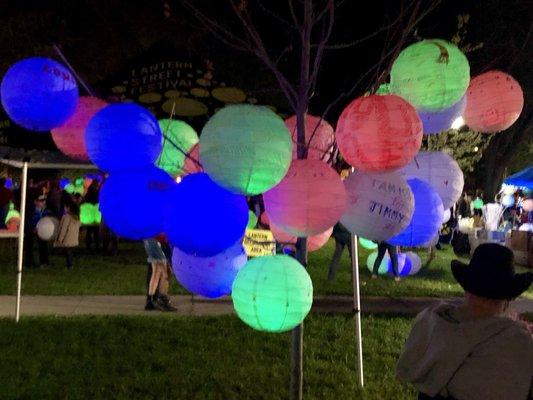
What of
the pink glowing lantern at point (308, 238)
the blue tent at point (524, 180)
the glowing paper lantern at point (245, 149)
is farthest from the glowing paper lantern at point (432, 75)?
the blue tent at point (524, 180)

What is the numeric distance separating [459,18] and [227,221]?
12017 mm

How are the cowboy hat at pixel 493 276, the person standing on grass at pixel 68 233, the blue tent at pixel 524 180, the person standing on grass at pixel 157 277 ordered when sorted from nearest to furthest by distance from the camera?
1. the cowboy hat at pixel 493 276
2. the person standing on grass at pixel 157 277
3. the person standing on grass at pixel 68 233
4. the blue tent at pixel 524 180

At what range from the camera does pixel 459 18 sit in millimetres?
13703

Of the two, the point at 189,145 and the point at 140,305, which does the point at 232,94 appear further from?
the point at 140,305

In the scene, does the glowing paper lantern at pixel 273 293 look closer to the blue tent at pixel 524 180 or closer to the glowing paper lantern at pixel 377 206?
the glowing paper lantern at pixel 377 206

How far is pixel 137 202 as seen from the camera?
147 inches

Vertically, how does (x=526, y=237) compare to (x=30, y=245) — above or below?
above

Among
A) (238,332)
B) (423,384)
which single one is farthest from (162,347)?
(423,384)

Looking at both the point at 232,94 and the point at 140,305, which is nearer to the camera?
the point at 232,94

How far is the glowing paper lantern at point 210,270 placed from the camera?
3949mm

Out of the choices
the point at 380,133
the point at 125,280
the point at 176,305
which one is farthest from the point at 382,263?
the point at 380,133

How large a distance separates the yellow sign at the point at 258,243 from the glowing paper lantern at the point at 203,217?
66 centimetres

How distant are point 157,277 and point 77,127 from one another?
3914 mm

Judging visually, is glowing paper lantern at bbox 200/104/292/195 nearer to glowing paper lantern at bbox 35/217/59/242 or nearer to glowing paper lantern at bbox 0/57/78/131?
glowing paper lantern at bbox 0/57/78/131
